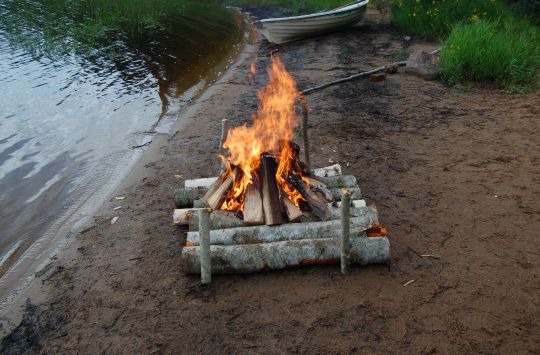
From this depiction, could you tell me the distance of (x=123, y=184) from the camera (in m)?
8.43

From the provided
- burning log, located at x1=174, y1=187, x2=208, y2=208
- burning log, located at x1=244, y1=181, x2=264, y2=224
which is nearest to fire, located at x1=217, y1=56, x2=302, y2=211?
burning log, located at x1=244, y1=181, x2=264, y2=224

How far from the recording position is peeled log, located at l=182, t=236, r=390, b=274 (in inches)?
205

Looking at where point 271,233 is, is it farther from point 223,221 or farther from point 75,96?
point 75,96

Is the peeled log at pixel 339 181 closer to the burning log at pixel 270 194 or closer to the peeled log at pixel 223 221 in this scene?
the burning log at pixel 270 194

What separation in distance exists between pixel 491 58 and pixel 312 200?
8227 millimetres

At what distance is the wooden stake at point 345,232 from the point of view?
4781 mm

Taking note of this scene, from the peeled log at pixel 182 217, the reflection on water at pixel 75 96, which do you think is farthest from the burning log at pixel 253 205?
the reflection on water at pixel 75 96

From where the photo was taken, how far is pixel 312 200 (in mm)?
5789

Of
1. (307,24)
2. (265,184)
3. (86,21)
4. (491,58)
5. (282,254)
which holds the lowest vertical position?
(282,254)

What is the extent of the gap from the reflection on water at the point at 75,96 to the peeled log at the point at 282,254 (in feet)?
12.4

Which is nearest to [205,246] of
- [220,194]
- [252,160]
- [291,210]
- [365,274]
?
[220,194]

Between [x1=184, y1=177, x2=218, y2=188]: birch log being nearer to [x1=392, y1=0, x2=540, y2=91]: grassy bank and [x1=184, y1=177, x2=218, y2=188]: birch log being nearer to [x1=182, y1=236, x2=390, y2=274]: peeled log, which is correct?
[x1=182, y1=236, x2=390, y2=274]: peeled log

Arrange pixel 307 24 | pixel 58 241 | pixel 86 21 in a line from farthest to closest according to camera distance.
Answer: pixel 86 21 < pixel 307 24 < pixel 58 241

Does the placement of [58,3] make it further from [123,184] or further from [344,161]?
[344,161]
